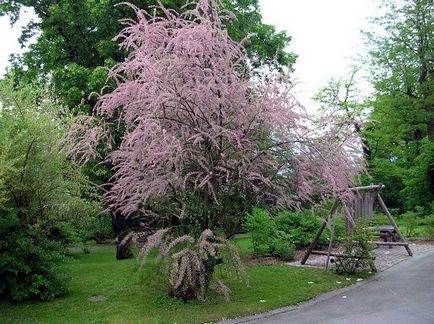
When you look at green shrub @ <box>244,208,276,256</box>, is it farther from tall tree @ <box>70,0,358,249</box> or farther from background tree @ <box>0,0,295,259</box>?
tall tree @ <box>70,0,358,249</box>

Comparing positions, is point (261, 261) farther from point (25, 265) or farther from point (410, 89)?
point (410, 89)

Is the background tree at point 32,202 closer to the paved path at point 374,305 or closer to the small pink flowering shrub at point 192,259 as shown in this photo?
the small pink flowering shrub at point 192,259

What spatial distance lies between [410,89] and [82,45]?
50.4 ft

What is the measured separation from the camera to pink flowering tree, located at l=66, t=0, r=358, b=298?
7.57m

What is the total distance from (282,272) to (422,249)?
5716mm

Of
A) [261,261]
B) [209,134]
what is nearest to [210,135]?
[209,134]

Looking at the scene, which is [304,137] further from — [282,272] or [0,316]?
[0,316]

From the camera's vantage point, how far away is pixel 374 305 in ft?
25.4

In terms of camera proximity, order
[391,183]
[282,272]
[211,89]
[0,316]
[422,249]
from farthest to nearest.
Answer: [391,183], [422,249], [282,272], [0,316], [211,89]

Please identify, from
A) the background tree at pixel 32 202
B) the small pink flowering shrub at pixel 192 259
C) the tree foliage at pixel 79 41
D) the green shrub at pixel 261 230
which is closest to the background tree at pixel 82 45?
the tree foliage at pixel 79 41

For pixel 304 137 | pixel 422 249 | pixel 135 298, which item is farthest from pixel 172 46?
pixel 422 249

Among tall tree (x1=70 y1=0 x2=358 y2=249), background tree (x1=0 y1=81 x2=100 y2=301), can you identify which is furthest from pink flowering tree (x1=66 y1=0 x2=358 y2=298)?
background tree (x1=0 y1=81 x2=100 y2=301)

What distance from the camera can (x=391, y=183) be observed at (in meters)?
29.3

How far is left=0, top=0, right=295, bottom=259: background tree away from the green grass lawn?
4351mm
